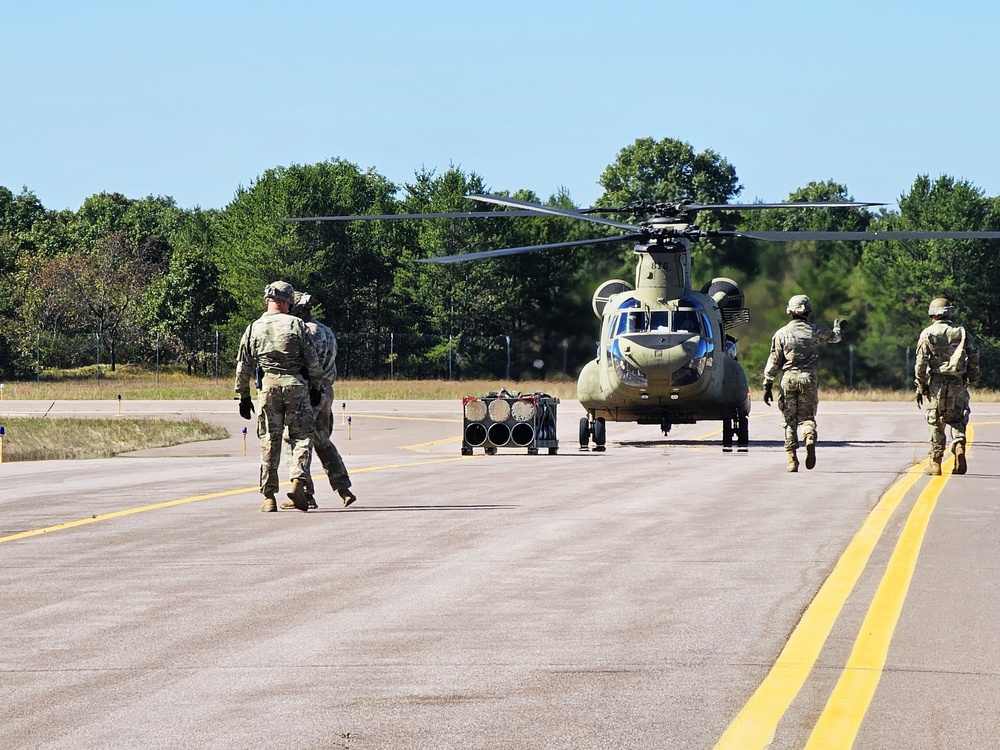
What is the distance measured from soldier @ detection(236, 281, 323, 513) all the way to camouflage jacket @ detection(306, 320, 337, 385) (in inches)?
Answer: 15.4

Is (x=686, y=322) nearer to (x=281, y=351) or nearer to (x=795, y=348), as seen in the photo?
(x=795, y=348)

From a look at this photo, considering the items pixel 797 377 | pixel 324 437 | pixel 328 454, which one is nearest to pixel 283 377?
pixel 324 437

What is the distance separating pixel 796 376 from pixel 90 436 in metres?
22.5

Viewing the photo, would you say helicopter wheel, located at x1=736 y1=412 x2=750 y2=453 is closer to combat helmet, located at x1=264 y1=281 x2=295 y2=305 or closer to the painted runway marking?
combat helmet, located at x1=264 y1=281 x2=295 y2=305

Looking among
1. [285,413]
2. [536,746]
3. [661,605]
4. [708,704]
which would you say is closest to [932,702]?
[708,704]

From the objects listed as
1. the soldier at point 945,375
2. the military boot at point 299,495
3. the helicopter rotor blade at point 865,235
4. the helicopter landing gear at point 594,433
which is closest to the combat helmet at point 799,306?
the soldier at point 945,375

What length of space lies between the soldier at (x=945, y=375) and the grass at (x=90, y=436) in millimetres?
17372

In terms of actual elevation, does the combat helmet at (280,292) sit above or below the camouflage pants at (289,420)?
above

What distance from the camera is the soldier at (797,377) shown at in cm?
1931

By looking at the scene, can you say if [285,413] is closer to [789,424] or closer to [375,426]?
[789,424]

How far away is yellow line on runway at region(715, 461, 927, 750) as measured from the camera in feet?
17.9

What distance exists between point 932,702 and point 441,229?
78362mm

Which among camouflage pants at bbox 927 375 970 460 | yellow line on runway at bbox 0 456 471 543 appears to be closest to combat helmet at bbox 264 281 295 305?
yellow line on runway at bbox 0 456 471 543

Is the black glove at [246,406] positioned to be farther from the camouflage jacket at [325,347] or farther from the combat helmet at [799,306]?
the combat helmet at [799,306]
